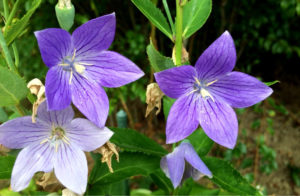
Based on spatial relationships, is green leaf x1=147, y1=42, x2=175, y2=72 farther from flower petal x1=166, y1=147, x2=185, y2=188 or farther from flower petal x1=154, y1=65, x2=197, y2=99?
flower petal x1=166, y1=147, x2=185, y2=188

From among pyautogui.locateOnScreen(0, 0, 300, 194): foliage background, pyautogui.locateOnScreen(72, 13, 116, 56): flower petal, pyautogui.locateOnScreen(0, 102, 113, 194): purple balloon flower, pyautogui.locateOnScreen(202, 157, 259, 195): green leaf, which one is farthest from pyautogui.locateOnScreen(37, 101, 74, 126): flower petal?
pyautogui.locateOnScreen(0, 0, 300, 194): foliage background

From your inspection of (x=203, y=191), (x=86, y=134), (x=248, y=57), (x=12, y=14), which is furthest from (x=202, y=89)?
(x=248, y=57)

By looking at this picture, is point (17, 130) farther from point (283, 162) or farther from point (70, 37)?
point (283, 162)

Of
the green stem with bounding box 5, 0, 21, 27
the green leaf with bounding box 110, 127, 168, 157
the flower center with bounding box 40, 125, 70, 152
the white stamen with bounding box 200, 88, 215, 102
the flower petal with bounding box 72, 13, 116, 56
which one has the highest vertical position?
the green stem with bounding box 5, 0, 21, 27

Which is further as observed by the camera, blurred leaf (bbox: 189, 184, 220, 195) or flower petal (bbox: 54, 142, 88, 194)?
blurred leaf (bbox: 189, 184, 220, 195)

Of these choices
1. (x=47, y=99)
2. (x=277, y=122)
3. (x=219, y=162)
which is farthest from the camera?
(x=277, y=122)

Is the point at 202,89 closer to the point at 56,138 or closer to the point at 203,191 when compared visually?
the point at 56,138

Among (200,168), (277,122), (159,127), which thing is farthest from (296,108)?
(200,168)
